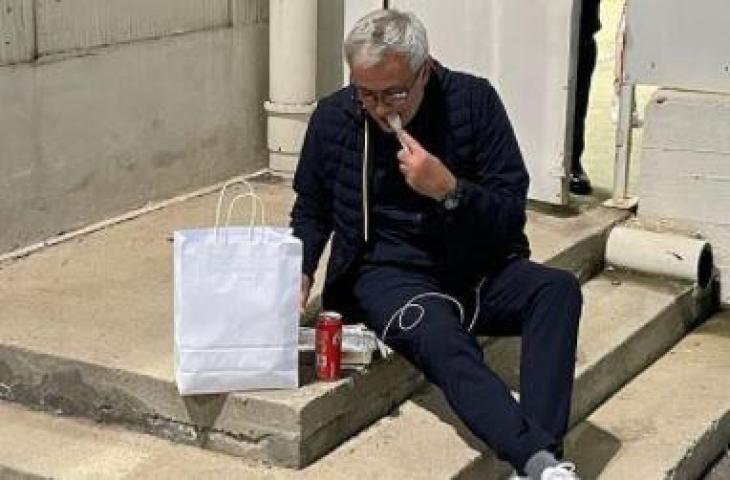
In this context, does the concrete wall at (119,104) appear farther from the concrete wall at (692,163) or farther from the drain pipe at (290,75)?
the concrete wall at (692,163)

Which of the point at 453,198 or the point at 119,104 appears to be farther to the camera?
the point at 119,104

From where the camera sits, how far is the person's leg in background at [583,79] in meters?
6.06

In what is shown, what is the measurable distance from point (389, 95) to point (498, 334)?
33.1 inches

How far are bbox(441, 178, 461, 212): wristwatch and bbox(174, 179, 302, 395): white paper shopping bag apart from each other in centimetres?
43

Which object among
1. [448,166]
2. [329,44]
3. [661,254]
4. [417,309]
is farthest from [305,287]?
[329,44]

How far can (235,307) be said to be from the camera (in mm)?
3756

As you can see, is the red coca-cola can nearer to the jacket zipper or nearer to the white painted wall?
the jacket zipper

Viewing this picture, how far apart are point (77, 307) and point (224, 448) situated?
859mm

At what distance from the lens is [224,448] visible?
3.97 meters

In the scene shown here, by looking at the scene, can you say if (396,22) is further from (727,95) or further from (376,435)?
(727,95)

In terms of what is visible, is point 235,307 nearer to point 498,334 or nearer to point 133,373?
point 133,373

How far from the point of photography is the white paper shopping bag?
12.2 ft

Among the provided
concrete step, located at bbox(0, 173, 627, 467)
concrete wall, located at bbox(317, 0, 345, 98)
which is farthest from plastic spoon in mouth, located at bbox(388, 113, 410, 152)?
concrete wall, located at bbox(317, 0, 345, 98)

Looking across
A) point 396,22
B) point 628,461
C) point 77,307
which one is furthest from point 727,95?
point 77,307
